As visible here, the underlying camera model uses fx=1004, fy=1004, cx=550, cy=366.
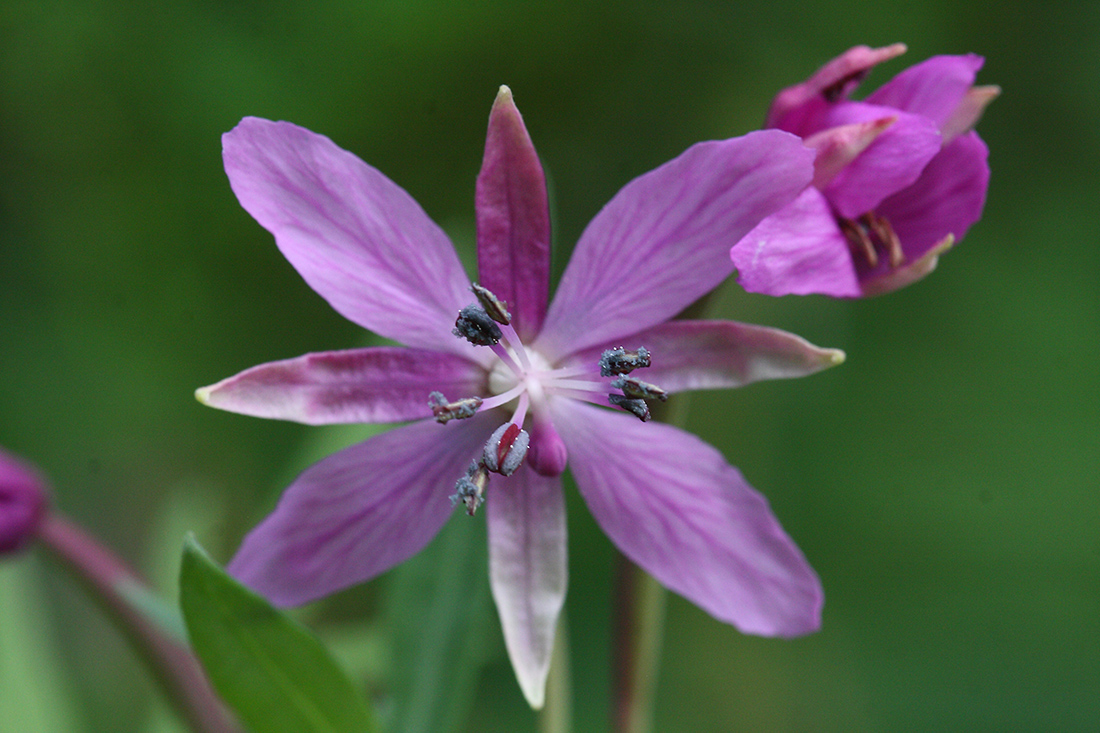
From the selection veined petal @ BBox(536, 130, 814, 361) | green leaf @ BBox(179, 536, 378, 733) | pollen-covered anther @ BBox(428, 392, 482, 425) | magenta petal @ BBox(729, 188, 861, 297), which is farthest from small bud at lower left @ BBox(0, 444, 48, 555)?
magenta petal @ BBox(729, 188, 861, 297)

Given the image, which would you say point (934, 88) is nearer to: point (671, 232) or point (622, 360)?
point (671, 232)

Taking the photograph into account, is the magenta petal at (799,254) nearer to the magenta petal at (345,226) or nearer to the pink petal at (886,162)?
the pink petal at (886,162)

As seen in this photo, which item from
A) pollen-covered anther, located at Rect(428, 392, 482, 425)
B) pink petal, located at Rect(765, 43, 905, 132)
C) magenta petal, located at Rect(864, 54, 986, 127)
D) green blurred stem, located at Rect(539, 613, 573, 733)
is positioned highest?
pink petal, located at Rect(765, 43, 905, 132)

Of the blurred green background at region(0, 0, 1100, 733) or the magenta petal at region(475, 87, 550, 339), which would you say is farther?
the blurred green background at region(0, 0, 1100, 733)

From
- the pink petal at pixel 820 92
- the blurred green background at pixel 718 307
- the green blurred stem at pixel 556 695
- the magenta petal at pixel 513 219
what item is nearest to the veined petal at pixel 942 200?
the pink petal at pixel 820 92

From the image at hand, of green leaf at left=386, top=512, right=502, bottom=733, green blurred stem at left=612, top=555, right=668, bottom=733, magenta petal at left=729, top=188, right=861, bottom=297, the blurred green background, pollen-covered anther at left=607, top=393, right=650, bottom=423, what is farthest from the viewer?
the blurred green background

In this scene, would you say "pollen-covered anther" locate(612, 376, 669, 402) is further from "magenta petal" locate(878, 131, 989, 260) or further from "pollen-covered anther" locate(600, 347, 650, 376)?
"magenta petal" locate(878, 131, 989, 260)

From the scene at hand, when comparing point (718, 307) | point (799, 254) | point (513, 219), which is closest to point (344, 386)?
point (513, 219)
